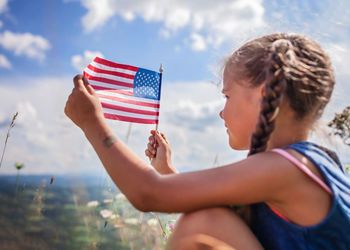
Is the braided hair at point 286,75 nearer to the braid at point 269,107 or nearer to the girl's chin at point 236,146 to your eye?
the braid at point 269,107

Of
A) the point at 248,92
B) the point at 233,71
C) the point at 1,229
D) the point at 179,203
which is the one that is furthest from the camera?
the point at 1,229

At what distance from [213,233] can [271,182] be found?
0.30 meters

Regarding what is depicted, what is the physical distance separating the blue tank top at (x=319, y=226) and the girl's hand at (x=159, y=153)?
0.98 m

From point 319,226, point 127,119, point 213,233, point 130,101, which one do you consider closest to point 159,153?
point 127,119

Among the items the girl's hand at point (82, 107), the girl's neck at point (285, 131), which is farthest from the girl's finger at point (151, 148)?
the girl's neck at point (285, 131)

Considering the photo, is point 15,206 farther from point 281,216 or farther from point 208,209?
point 281,216

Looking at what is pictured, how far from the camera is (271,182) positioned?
1315 mm

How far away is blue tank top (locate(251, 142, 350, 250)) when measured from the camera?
4.57 ft

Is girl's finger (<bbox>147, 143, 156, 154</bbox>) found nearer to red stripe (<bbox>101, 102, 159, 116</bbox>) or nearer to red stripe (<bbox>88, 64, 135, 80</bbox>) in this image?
red stripe (<bbox>101, 102, 159, 116</bbox>)

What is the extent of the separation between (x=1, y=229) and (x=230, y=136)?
6.63ft

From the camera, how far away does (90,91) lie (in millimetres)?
1909

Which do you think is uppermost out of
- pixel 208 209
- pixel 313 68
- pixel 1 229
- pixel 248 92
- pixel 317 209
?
pixel 313 68

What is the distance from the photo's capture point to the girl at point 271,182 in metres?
1.32

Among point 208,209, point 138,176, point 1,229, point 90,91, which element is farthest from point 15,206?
point 208,209
